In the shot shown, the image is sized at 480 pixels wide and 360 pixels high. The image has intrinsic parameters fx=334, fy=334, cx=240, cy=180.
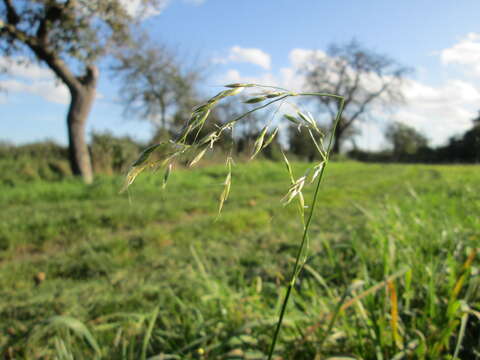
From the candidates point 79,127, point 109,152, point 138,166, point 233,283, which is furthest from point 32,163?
point 138,166

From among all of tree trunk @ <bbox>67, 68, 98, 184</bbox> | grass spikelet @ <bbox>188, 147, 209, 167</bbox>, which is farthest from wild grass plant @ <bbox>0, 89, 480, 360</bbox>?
tree trunk @ <bbox>67, 68, 98, 184</bbox>

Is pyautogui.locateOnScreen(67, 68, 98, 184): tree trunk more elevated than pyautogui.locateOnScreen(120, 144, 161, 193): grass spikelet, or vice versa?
pyautogui.locateOnScreen(67, 68, 98, 184): tree trunk

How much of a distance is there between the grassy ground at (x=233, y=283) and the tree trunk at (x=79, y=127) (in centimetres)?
444

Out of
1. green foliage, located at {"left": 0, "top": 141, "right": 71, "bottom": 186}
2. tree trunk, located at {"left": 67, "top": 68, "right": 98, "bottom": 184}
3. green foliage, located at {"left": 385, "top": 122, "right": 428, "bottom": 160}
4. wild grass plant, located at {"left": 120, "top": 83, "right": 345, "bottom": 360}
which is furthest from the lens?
green foliage, located at {"left": 385, "top": 122, "right": 428, "bottom": 160}

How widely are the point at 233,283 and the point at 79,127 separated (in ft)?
32.2

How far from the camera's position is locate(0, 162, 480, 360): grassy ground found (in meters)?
1.39

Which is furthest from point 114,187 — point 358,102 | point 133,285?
point 358,102

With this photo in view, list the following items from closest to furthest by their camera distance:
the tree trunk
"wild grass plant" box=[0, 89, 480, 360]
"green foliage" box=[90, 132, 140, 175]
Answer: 1. "wild grass plant" box=[0, 89, 480, 360]
2. the tree trunk
3. "green foliage" box=[90, 132, 140, 175]

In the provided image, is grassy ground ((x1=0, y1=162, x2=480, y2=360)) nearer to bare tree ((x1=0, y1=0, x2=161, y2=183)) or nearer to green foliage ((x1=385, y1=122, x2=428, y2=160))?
bare tree ((x1=0, y1=0, x2=161, y2=183))

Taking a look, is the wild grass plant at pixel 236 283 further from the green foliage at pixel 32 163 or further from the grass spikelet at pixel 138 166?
the green foliage at pixel 32 163

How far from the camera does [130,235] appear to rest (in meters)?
4.66

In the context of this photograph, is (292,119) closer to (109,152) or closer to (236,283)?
(236,283)

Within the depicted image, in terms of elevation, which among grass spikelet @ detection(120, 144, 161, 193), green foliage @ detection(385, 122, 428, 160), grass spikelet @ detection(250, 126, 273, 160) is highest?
green foliage @ detection(385, 122, 428, 160)

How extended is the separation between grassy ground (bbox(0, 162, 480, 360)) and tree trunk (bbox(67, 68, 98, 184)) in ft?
14.6
